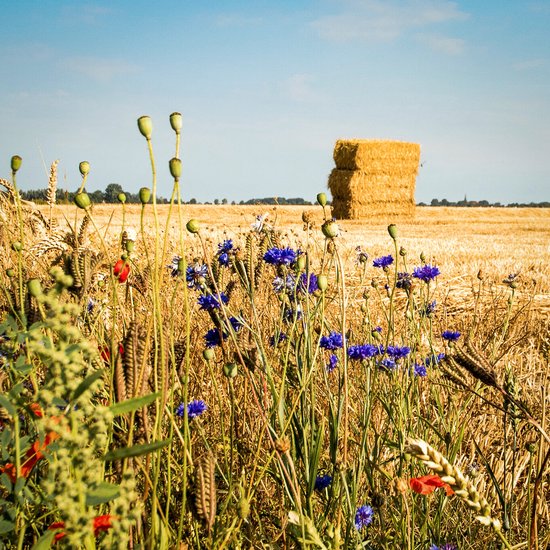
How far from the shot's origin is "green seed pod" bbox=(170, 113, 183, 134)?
0.86m

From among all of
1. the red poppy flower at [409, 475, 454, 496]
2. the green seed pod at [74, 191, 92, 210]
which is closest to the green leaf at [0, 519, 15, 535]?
the green seed pod at [74, 191, 92, 210]

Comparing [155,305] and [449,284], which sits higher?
[155,305]

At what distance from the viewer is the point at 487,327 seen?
3102 millimetres

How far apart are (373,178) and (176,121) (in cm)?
1551

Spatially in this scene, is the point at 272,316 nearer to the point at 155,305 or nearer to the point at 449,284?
the point at 155,305

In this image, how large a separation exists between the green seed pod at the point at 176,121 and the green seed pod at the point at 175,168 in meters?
0.06

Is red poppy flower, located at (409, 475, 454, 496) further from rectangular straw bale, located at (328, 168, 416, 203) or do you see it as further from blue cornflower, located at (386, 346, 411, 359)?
rectangular straw bale, located at (328, 168, 416, 203)

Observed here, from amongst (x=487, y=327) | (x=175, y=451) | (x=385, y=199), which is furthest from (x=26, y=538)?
(x=385, y=199)

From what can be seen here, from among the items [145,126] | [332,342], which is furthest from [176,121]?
[332,342]

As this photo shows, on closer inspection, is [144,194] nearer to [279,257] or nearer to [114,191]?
[114,191]

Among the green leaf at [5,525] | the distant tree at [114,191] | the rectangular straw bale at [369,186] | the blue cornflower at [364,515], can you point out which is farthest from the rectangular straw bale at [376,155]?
the green leaf at [5,525]

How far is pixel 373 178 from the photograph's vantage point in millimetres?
15930

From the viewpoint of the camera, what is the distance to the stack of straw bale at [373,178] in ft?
51.5

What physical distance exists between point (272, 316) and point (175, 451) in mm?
904
